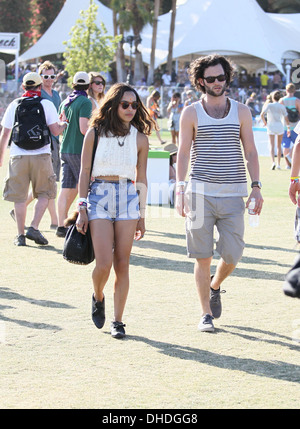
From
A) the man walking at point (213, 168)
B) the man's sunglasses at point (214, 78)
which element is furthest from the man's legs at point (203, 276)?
the man's sunglasses at point (214, 78)

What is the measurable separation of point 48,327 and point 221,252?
142 centimetres

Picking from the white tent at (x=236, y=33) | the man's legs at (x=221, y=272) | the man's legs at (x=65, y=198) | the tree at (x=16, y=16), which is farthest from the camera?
the tree at (x=16, y=16)

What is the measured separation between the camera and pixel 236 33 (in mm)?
48062

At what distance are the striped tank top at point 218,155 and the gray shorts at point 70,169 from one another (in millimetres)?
3813

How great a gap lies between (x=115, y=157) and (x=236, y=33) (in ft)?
143

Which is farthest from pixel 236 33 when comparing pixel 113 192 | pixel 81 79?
pixel 113 192

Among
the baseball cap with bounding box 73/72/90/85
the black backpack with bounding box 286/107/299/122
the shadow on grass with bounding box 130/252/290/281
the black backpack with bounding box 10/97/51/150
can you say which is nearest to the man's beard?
the shadow on grass with bounding box 130/252/290/281

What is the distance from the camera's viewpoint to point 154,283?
25.6ft

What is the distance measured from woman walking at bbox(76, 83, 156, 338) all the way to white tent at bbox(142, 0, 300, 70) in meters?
42.3

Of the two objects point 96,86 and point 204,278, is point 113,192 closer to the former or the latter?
point 204,278

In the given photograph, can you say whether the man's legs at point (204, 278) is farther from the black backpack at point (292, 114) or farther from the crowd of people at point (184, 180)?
the black backpack at point (292, 114)

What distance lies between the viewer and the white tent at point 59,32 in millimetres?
51406

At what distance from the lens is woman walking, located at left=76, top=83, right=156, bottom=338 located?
5.80 metres

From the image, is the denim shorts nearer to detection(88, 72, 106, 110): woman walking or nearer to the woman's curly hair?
the woman's curly hair
